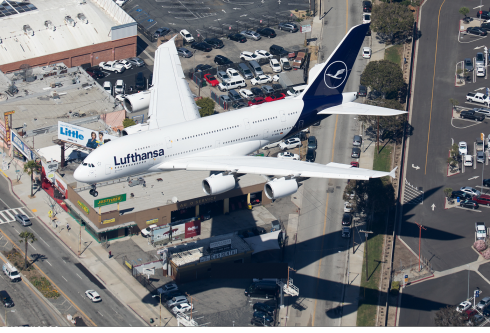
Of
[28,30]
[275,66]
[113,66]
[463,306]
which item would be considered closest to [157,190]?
[113,66]

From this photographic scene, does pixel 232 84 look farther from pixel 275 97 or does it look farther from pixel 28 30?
pixel 28 30

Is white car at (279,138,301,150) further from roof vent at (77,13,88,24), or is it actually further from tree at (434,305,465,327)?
roof vent at (77,13,88,24)

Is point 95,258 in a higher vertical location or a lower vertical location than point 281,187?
lower

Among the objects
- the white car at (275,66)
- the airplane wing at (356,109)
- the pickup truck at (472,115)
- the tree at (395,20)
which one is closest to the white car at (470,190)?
the pickup truck at (472,115)

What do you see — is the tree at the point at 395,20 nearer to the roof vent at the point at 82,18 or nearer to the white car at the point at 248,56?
the white car at the point at 248,56

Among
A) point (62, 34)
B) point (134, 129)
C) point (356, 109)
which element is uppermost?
point (62, 34)

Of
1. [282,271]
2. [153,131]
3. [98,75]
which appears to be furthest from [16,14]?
[282,271]
